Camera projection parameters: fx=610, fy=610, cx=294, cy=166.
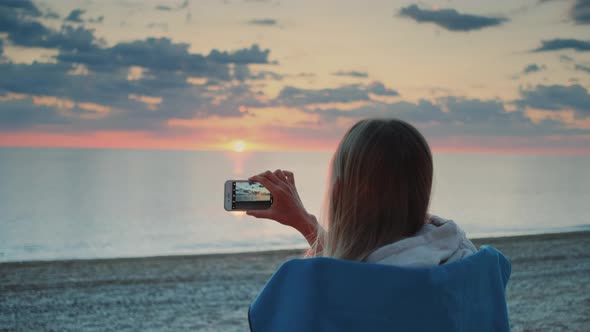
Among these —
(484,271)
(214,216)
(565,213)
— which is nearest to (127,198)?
(214,216)

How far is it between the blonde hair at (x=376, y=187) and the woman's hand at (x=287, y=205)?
20 centimetres

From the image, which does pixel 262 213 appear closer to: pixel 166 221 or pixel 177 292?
pixel 177 292

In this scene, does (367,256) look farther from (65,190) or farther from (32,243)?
(65,190)

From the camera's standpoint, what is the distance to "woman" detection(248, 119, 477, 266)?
1.39m

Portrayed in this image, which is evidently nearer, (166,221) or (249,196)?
(249,196)

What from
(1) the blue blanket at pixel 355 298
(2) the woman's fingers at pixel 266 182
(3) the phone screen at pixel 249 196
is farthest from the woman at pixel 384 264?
(3) the phone screen at pixel 249 196

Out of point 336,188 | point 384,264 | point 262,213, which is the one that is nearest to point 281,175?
point 262,213

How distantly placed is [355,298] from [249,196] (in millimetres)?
758

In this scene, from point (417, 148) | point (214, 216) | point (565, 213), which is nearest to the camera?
point (417, 148)

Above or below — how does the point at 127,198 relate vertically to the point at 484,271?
below

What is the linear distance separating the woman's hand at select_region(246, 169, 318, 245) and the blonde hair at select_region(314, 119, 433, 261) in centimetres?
20

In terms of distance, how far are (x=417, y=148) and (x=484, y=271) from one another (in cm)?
35

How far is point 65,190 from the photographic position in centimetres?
4384

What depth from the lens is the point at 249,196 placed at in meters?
1.99
